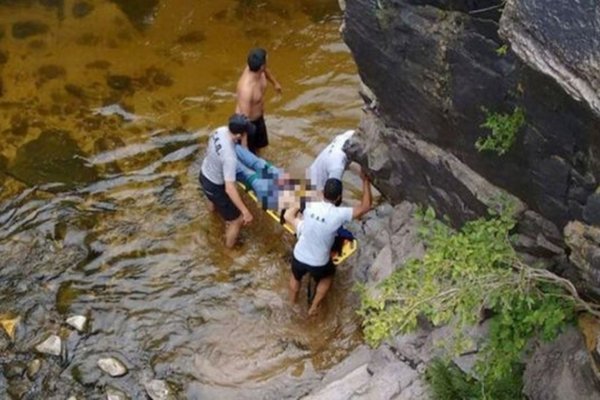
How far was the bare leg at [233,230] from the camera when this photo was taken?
388 inches

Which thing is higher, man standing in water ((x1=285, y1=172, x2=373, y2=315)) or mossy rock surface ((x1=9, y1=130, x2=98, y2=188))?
man standing in water ((x1=285, y1=172, x2=373, y2=315))

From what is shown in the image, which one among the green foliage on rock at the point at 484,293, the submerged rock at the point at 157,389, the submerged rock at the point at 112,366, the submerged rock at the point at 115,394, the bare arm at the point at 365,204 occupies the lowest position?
the submerged rock at the point at 115,394

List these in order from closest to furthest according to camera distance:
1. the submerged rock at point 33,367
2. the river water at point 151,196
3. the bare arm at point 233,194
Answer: the submerged rock at point 33,367
the river water at point 151,196
the bare arm at point 233,194

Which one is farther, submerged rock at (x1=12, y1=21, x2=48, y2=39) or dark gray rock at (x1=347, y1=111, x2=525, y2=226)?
submerged rock at (x1=12, y1=21, x2=48, y2=39)

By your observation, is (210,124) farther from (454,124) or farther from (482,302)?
(482,302)

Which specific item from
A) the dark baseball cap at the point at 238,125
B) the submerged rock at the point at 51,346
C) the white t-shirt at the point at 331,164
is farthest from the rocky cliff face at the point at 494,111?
the submerged rock at the point at 51,346

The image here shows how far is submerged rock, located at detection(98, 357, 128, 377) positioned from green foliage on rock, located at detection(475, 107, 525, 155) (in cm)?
440

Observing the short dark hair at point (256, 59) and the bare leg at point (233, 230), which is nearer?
the short dark hair at point (256, 59)

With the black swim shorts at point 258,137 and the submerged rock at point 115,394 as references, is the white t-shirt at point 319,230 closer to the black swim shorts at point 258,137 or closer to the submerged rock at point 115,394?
the submerged rock at point 115,394

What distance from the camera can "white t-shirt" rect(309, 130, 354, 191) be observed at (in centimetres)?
909

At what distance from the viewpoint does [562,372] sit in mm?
6520

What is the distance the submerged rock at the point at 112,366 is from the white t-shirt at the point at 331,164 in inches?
111

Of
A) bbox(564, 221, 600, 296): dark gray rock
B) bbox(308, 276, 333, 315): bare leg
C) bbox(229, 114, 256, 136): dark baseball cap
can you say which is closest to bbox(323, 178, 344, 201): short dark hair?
bbox(308, 276, 333, 315): bare leg

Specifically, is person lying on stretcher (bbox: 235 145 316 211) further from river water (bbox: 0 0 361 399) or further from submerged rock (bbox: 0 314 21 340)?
submerged rock (bbox: 0 314 21 340)
